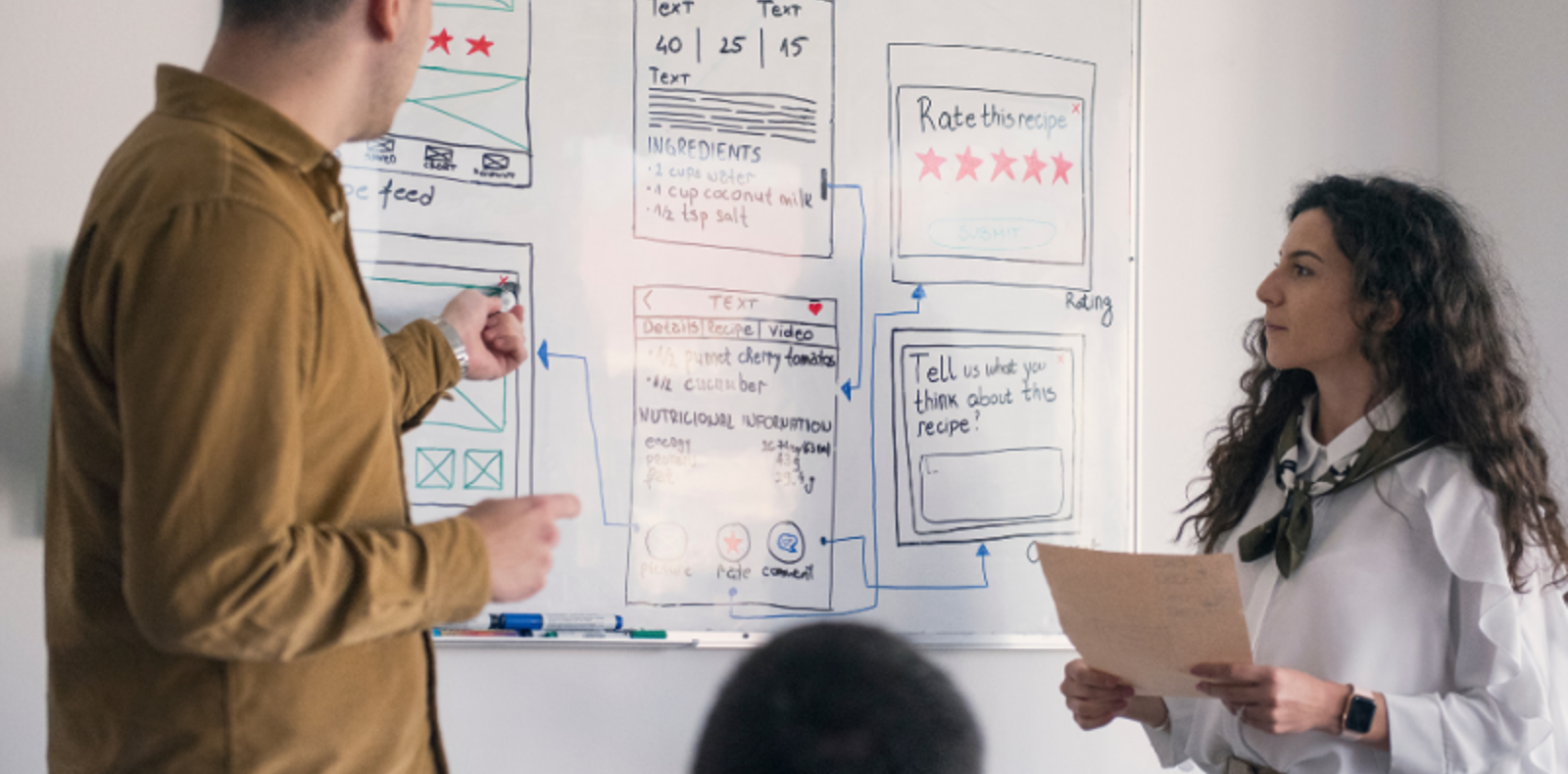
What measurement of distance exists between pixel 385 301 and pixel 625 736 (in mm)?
941

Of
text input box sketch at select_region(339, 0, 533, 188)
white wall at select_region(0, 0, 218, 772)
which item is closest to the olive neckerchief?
text input box sketch at select_region(339, 0, 533, 188)

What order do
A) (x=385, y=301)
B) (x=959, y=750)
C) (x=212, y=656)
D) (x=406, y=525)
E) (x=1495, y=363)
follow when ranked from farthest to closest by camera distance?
(x=385, y=301)
(x=1495, y=363)
(x=406, y=525)
(x=212, y=656)
(x=959, y=750)

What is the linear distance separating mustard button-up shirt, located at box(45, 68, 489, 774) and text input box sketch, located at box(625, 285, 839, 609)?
1050 millimetres

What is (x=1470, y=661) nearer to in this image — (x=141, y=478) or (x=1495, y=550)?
(x=1495, y=550)

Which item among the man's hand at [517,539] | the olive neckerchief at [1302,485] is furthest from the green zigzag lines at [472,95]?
the olive neckerchief at [1302,485]

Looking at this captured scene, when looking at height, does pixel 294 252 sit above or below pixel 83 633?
above

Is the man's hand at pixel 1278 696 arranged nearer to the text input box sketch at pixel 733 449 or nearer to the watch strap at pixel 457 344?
the text input box sketch at pixel 733 449

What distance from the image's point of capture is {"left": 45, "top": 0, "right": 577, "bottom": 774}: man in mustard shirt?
0.88 meters

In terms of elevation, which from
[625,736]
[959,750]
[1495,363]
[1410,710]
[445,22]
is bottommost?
[625,736]

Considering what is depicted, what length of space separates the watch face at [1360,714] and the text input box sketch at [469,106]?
1633 millimetres

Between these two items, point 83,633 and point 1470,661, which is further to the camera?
point 1470,661

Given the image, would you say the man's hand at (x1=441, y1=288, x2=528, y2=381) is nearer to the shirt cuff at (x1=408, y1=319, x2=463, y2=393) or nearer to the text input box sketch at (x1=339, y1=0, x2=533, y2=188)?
the shirt cuff at (x1=408, y1=319, x2=463, y2=393)

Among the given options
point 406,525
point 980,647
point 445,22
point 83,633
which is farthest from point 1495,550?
point 445,22

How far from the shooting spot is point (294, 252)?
950mm
